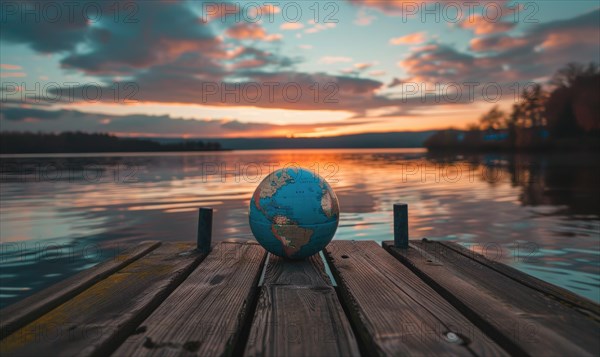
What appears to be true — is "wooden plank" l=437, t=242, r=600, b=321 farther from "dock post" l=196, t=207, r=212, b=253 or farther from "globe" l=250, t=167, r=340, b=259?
"dock post" l=196, t=207, r=212, b=253

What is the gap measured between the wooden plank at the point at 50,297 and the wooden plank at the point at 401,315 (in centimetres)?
264

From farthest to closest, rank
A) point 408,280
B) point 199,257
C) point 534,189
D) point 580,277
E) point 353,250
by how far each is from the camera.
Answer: point 534,189, point 580,277, point 353,250, point 199,257, point 408,280

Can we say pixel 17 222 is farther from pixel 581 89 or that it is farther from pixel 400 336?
pixel 581 89

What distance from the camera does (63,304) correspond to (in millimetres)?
3531

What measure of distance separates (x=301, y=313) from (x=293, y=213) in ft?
5.18

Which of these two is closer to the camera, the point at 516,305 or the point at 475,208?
the point at 516,305

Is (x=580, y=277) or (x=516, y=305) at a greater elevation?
A: (x=516, y=305)

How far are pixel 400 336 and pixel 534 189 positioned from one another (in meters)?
25.4

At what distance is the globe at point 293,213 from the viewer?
4664mm

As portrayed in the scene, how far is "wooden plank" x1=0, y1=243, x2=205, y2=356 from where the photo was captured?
269 cm

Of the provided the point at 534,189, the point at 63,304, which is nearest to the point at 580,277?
the point at 63,304

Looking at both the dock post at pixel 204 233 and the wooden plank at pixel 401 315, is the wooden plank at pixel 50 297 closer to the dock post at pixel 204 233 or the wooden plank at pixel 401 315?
the dock post at pixel 204 233

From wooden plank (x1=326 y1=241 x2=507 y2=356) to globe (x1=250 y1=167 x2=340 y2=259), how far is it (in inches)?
19.4

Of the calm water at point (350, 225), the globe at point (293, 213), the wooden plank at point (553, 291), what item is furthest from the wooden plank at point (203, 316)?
the calm water at point (350, 225)
